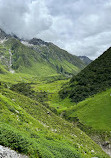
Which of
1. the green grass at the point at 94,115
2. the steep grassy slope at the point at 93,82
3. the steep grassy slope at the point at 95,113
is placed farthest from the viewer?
the steep grassy slope at the point at 93,82

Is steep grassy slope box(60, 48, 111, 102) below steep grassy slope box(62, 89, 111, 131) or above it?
above

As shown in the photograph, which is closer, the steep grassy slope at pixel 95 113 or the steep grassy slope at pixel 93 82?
the steep grassy slope at pixel 95 113

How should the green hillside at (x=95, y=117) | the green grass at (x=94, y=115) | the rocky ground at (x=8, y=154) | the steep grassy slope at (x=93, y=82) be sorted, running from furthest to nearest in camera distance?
the steep grassy slope at (x=93, y=82) < the green grass at (x=94, y=115) < the green hillside at (x=95, y=117) < the rocky ground at (x=8, y=154)

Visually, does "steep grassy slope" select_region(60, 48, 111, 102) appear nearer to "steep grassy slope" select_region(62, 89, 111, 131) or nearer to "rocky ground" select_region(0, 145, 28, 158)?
"steep grassy slope" select_region(62, 89, 111, 131)

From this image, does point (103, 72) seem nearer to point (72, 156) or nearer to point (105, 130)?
point (105, 130)

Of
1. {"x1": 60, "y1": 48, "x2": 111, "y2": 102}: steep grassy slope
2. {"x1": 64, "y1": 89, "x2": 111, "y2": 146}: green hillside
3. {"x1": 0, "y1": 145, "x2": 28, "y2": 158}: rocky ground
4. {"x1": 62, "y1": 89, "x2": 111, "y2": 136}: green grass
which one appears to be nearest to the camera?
{"x1": 0, "y1": 145, "x2": 28, "y2": 158}: rocky ground

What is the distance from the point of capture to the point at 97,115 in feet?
178

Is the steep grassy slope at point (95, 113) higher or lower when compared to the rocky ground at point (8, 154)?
higher

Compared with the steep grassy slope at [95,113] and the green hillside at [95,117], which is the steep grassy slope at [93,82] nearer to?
the steep grassy slope at [95,113]

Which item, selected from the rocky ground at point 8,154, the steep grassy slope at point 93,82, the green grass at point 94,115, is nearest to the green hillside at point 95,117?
the green grass at point 94,115

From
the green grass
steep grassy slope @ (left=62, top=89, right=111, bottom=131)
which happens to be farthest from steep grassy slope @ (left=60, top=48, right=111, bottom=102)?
the green grass

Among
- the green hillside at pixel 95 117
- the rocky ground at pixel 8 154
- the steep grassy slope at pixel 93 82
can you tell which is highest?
the steep grassy slope at pixel 93 82

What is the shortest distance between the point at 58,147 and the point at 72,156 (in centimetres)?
247

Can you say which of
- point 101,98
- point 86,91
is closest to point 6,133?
point 101,98
